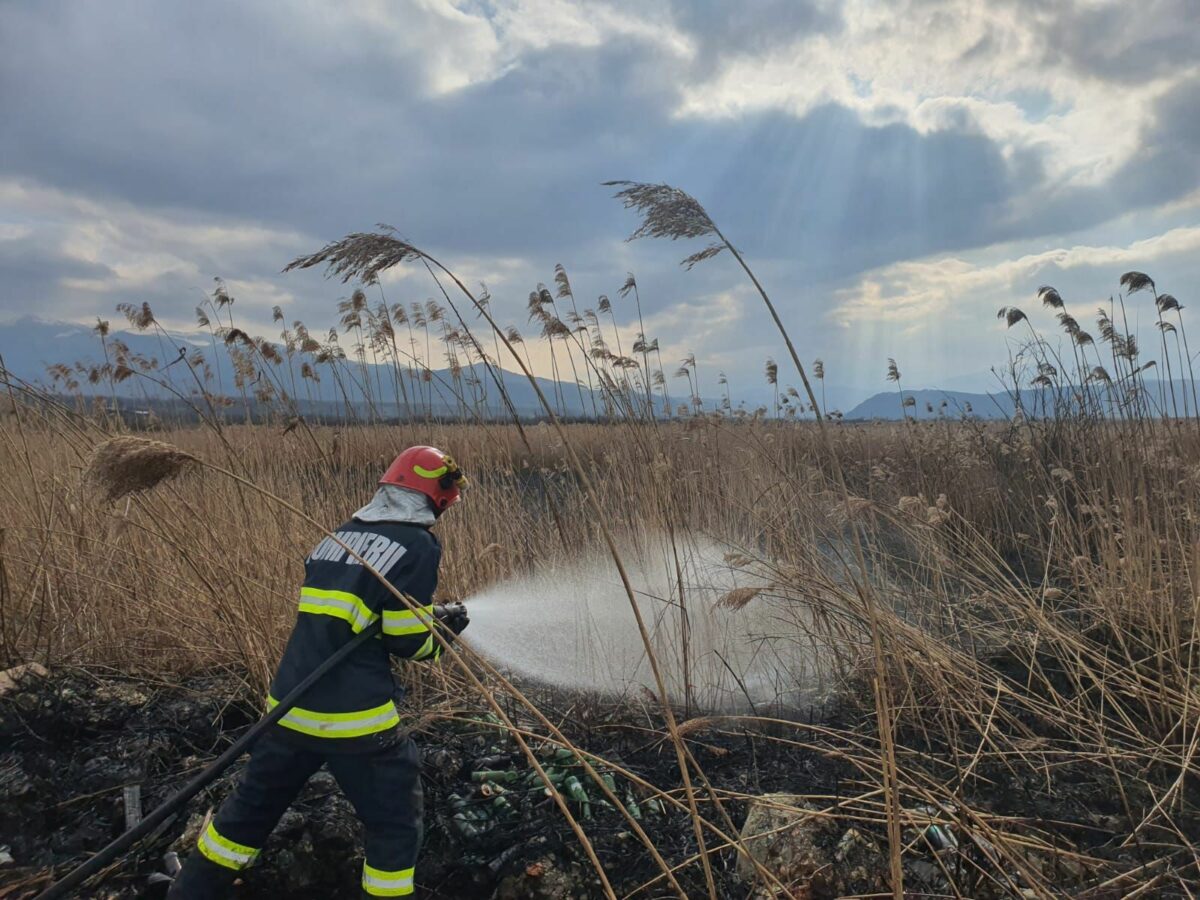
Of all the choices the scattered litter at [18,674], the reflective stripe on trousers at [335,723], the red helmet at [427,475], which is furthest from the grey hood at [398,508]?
the scattered litter at [18,674]

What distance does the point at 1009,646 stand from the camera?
373 centimetres

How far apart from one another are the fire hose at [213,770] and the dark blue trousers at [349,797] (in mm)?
180

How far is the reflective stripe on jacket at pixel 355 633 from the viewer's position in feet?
6.08

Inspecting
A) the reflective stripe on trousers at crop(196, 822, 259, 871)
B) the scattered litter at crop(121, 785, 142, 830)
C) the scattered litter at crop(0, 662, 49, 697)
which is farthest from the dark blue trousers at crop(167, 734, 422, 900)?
the scattered litter at crop(0, 662, 49, 697)

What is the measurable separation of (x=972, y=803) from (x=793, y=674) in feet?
3.75

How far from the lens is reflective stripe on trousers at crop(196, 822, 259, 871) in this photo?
6.23ft

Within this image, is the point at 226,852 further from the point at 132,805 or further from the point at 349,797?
the point at 132,805

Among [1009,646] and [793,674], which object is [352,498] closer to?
[793,674]

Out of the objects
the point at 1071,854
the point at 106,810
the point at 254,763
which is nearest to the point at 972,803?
the point at 1071,854

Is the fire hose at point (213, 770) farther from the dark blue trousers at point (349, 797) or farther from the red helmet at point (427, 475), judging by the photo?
the red helmet at point (427, 475)

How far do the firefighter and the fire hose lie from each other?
0.06 metres

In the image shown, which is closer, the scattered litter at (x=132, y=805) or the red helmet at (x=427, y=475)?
the red helmet at (x=427, y=475)

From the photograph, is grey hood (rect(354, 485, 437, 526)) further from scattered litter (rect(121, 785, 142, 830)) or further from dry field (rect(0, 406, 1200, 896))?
scattered litter (rect(121, 785, 142, 830))

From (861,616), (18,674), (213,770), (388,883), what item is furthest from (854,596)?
(18,674)
